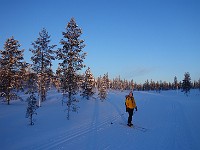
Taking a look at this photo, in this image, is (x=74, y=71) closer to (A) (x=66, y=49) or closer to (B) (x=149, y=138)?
(A) (x=66, y=49)

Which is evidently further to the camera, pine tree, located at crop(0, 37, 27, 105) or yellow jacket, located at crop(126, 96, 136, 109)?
pine tree, located at crop(0, 37, 27, 105)

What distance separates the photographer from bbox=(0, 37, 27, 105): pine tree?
35.2 m

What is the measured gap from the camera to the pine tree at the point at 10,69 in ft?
115

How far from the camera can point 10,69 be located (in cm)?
3569

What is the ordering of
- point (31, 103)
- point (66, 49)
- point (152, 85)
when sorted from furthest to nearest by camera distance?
point (152, 85) → point (66, 49) → point (31, 103)

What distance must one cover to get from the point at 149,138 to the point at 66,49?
16180 mm

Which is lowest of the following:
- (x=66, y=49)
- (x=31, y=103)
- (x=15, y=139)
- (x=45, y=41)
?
(x=15, y=139)

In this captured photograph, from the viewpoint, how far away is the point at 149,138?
12539 mm

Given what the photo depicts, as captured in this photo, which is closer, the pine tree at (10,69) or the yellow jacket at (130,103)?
the yellow jacket at (130,103)

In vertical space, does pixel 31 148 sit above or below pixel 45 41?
below

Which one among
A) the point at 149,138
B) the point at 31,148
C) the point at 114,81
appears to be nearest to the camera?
the point at 31,148

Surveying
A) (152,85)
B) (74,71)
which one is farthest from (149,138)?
(152,85)

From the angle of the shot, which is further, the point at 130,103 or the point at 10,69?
the point at 10,69

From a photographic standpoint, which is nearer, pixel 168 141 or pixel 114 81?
pixel 168 141
